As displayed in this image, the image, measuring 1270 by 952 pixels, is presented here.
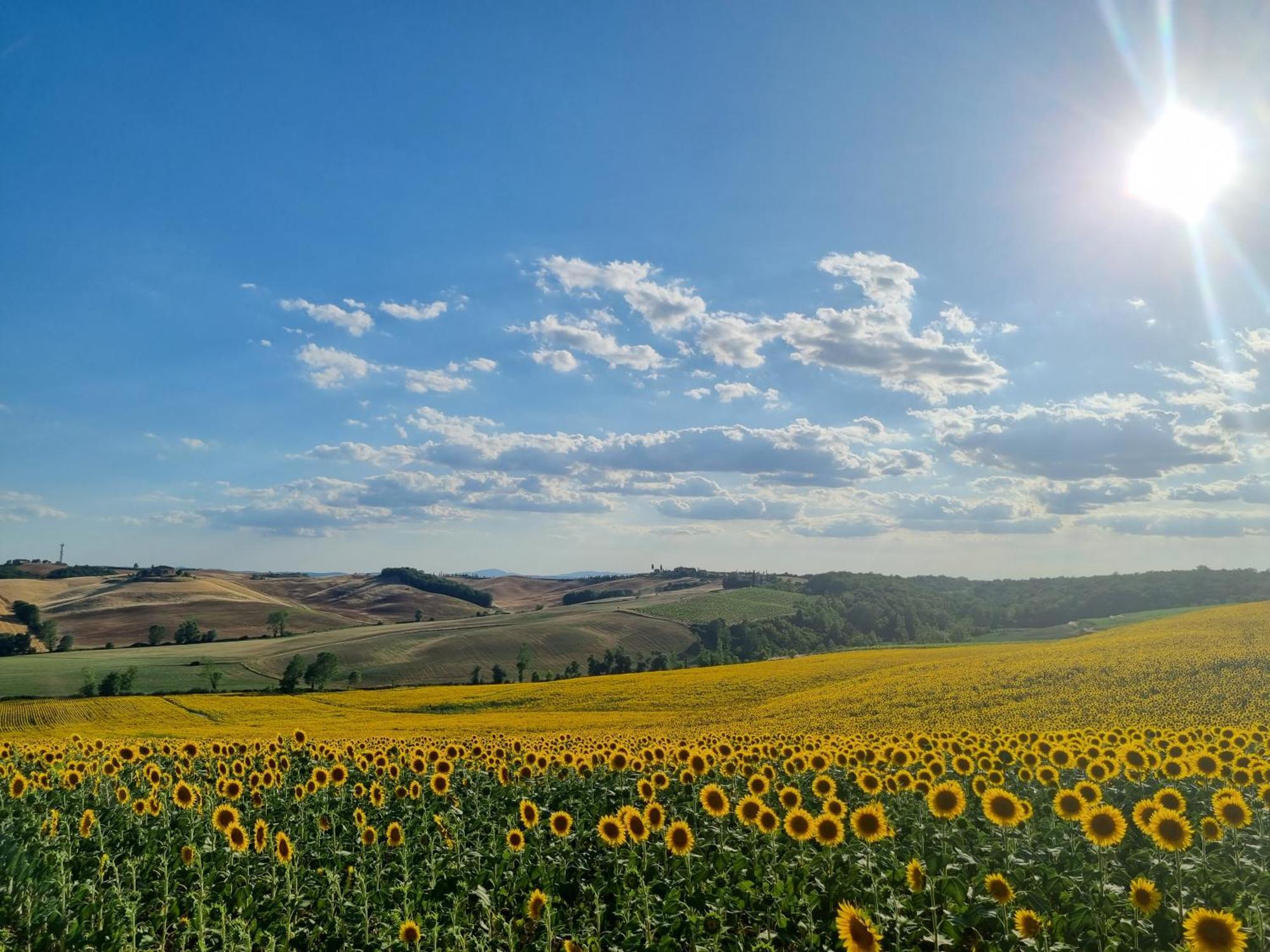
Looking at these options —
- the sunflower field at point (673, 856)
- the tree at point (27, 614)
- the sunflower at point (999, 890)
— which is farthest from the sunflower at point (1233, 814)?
the tree at point (27, 614)

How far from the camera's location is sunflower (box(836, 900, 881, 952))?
5.54 meters

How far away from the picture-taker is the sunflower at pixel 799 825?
7902 mm

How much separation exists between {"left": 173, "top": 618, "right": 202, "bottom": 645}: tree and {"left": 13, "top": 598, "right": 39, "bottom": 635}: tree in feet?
59.4

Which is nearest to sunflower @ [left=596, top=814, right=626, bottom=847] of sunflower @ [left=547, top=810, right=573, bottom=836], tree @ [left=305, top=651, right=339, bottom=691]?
sunflower @ [left=547, top=810, right=573, bottom=836]

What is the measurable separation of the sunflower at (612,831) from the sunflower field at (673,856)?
0.04 metres

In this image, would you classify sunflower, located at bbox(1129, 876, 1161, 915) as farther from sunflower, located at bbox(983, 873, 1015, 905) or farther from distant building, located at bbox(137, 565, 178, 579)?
distant building, located at bbox(137, 565, 178, 579)

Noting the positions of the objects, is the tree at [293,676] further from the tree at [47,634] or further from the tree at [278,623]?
the tree at [47,634]

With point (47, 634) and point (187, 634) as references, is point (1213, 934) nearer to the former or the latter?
point (187, 634)

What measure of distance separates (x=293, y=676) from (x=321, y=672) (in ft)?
10.8

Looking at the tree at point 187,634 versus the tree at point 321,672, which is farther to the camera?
the tree at point 187,634

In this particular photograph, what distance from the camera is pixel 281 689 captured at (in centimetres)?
7450

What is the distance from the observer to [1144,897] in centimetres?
634

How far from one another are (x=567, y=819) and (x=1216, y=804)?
668 centimetres

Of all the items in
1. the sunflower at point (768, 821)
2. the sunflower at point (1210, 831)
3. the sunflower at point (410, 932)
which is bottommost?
the sunflower at point (410, 932)
